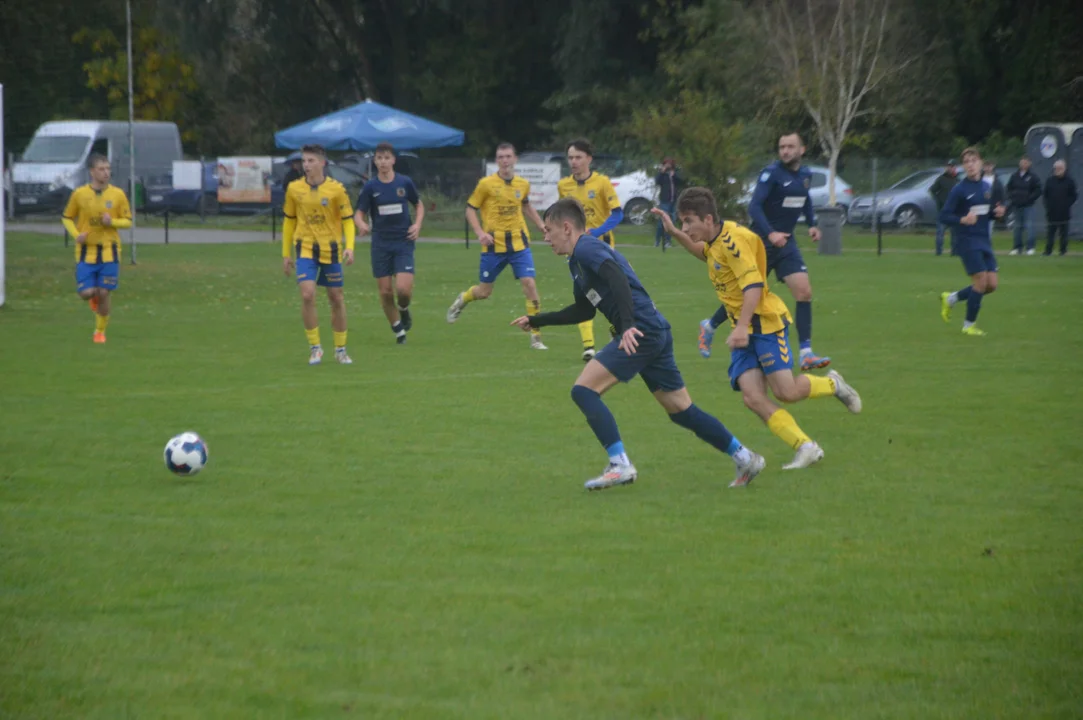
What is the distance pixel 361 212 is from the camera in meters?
15.6

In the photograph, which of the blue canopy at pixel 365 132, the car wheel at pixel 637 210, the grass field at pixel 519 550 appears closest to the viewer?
the grass field at pixel 519 550

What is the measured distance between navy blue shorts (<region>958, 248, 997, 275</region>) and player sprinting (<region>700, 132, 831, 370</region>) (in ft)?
11.1

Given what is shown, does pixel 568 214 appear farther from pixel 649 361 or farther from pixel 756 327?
pixel 756 327

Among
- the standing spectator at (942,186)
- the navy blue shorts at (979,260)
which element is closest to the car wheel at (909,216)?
the standing spectator at (942,186)

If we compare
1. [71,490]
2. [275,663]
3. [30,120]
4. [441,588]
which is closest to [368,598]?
→ [441,588]

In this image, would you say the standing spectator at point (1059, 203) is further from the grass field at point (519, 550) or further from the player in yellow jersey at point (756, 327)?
the player in yellow jersey at point (756, 327)

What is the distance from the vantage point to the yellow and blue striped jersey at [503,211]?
A: 15750 mm

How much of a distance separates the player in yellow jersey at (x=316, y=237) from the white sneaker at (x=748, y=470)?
6.76m

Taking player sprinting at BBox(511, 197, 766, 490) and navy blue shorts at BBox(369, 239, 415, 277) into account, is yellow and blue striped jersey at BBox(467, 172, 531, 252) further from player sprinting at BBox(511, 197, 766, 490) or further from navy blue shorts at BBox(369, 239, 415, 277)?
player sprinting at BBox(511, 197, 766, 490)

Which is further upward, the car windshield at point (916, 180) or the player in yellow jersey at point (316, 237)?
the car windshield at point (916, 180)

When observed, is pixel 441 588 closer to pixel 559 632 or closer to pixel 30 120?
pixel 559 632

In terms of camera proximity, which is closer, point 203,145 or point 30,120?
point 30,120

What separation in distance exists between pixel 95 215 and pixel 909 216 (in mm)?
27268

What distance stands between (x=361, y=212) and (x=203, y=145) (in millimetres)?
43364
